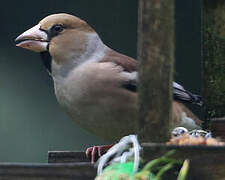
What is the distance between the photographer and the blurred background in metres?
4.97

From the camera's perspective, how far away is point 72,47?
11.4ft

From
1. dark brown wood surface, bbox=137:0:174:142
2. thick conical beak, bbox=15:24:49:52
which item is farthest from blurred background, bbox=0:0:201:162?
dark brown wood surface, bbox=137:0:174:142

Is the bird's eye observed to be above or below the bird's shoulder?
above

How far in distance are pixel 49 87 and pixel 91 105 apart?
1.88 meters

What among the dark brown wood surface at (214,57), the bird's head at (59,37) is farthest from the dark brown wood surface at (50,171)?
the bird's head at (59,37)

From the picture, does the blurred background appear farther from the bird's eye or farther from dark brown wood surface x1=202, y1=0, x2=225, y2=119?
dark brown wood surface x1=202, y1=0, x2=225, y2=119

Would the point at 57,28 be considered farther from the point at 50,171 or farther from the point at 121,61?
the point at 50,171

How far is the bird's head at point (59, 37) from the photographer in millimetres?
3324

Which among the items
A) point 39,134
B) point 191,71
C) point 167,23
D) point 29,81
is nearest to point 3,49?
point 29,81

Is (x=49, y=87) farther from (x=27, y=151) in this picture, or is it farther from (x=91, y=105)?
(x=91, y=105)

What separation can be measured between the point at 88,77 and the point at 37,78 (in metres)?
1.80

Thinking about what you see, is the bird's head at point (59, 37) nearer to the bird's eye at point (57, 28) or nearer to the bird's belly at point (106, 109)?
the bird's eye at point (57, 28)

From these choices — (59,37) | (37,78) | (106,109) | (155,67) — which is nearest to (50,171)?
(155,67)

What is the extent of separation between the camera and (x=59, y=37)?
3436 millimetres
